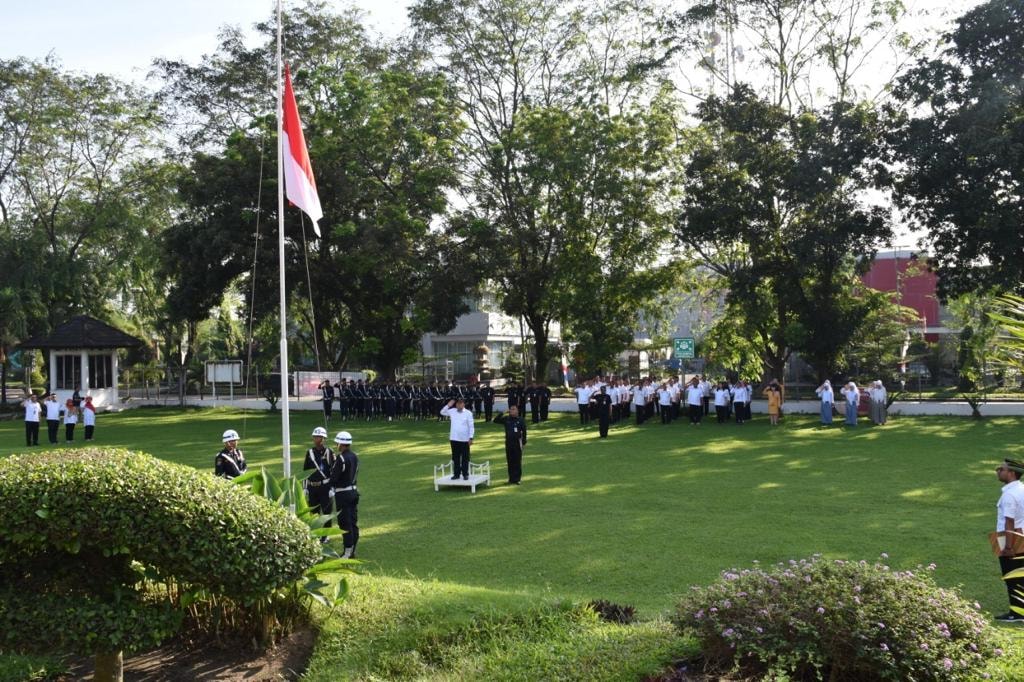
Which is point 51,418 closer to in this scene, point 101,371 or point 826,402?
point 101,371

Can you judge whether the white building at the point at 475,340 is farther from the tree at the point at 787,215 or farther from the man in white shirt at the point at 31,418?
the man in white shirt at the point at 31,418

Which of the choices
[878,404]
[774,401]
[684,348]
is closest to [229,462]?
[684,348]

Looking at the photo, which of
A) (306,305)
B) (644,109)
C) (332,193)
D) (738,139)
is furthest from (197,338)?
(738,139)

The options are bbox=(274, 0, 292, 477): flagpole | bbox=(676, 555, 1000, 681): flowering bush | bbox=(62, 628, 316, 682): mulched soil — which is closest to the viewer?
bbox=(676, 555, 1000, 681): flowering bush

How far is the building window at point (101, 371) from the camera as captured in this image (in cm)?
3381

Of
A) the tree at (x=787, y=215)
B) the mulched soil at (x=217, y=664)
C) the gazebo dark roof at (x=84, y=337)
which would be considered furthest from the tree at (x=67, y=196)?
the mulched soil at (x=217, y=664)

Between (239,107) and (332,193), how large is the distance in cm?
723

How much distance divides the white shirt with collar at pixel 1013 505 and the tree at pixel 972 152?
17.6m

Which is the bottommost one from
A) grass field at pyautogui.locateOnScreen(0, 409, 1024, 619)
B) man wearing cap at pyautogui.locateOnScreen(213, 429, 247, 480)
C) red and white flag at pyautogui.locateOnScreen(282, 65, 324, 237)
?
grass field at pyautogui.locateOnScreen(0, 409, 1024, 619)

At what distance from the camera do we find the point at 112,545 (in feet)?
17.6

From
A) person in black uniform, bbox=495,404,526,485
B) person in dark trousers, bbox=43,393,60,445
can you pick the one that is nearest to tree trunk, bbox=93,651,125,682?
person in black uniform, bbox=495,404,526,485

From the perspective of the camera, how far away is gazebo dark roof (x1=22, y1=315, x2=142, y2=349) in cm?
3234

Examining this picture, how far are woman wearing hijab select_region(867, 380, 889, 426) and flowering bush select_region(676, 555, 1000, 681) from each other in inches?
826

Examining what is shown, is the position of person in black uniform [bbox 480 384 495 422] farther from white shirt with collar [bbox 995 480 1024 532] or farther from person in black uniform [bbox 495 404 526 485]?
white shirt with collar [bbox 995 480 1024 532]
